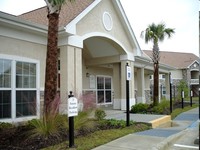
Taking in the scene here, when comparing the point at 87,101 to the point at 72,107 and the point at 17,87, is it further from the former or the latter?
the point at 17,87

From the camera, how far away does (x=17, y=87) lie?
10992 millimetres

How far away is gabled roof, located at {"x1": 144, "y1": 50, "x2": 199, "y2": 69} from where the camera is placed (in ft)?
169

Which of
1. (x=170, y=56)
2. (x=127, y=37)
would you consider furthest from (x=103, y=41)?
(x=170, y=56)

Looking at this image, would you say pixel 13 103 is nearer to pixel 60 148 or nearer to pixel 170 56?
pixel 60 148

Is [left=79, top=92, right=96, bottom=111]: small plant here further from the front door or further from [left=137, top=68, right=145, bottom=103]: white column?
[left=137, top=68, right=145, bottom=103]: white column

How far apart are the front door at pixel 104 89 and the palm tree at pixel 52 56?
1159 cm

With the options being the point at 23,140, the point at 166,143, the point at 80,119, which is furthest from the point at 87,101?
the point at 166,143

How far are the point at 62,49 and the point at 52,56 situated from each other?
3113 millimetres

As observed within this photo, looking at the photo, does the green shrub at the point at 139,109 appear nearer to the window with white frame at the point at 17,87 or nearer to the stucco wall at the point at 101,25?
the stucco wall at the point at 101,25

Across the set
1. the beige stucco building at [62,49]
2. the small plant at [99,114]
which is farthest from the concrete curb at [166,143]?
the small plant at [99,114]

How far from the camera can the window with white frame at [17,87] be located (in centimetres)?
1050

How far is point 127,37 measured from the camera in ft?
57.9

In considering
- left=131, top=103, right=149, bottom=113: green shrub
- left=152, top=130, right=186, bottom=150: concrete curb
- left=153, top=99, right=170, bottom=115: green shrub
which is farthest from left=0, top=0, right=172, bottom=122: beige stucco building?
left=152, top=130, right=186, bottom=150: concrete curb

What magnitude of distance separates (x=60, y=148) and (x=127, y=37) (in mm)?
11870
